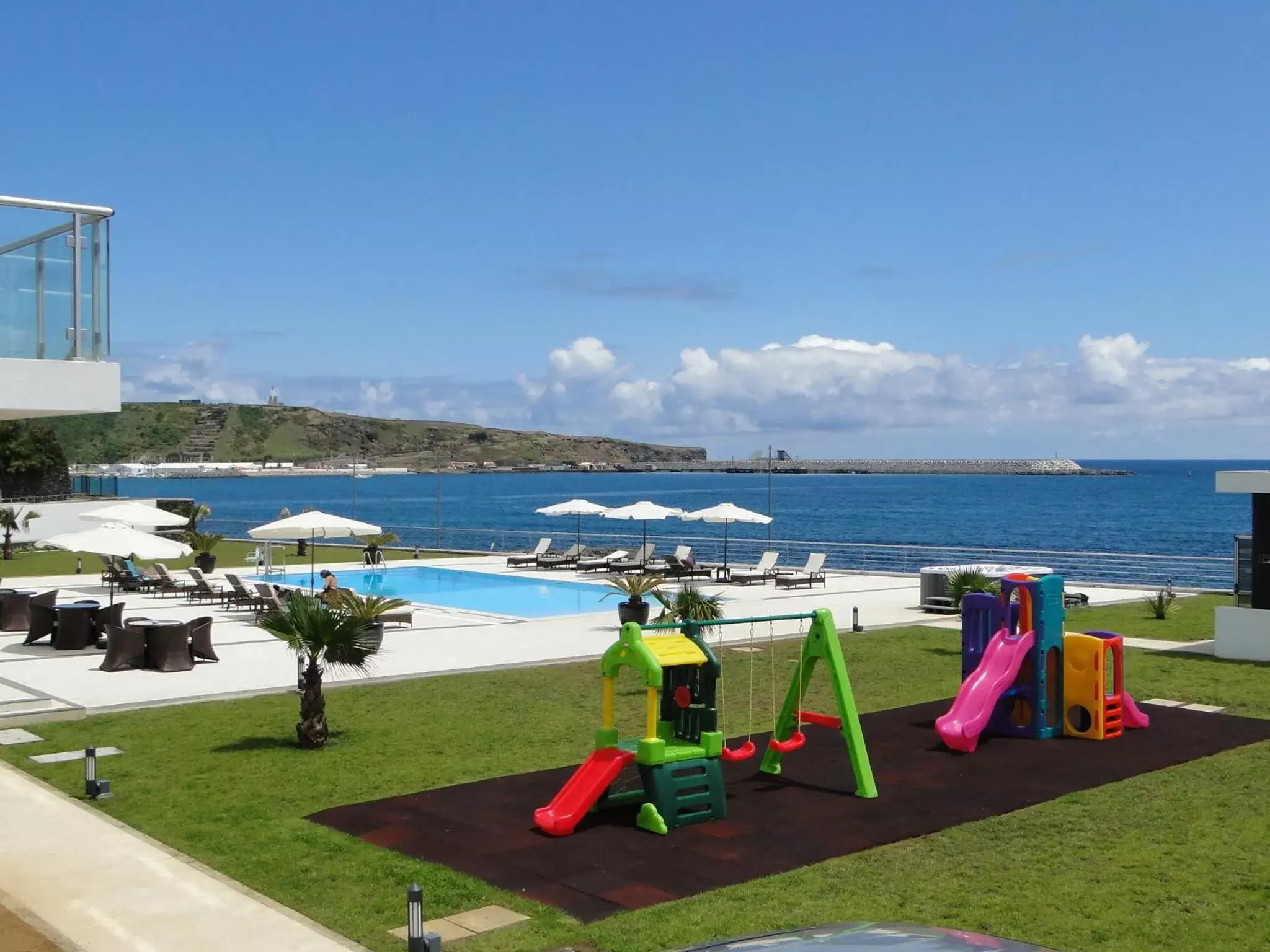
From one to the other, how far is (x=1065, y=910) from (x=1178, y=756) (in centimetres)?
477

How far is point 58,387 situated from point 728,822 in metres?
7.01

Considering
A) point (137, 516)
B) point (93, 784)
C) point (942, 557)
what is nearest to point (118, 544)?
point (137, 516)

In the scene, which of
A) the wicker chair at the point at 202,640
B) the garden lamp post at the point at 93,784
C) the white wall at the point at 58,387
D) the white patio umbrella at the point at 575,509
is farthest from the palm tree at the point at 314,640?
the white patio umbrella at the point at 575,509

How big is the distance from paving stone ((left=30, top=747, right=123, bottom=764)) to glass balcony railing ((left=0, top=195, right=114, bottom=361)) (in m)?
3.67

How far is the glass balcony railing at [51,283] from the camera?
1104 centimetres

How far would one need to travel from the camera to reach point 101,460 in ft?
577

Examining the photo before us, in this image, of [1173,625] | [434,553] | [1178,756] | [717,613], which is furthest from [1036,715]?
[434,553]

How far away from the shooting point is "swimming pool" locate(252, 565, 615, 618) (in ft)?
81.1

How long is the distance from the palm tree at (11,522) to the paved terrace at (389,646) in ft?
27.3

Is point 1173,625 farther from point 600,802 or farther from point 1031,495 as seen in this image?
point 1031,495

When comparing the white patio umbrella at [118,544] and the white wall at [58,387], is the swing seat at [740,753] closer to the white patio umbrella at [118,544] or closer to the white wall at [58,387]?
the white wall at [58,387]

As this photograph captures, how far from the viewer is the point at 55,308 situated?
11.2m

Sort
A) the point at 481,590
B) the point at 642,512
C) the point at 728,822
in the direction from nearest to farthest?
the point at 728,822 < the point at 481,590 < the point at 642,512

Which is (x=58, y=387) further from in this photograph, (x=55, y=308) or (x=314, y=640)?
(x=314, y=640)
